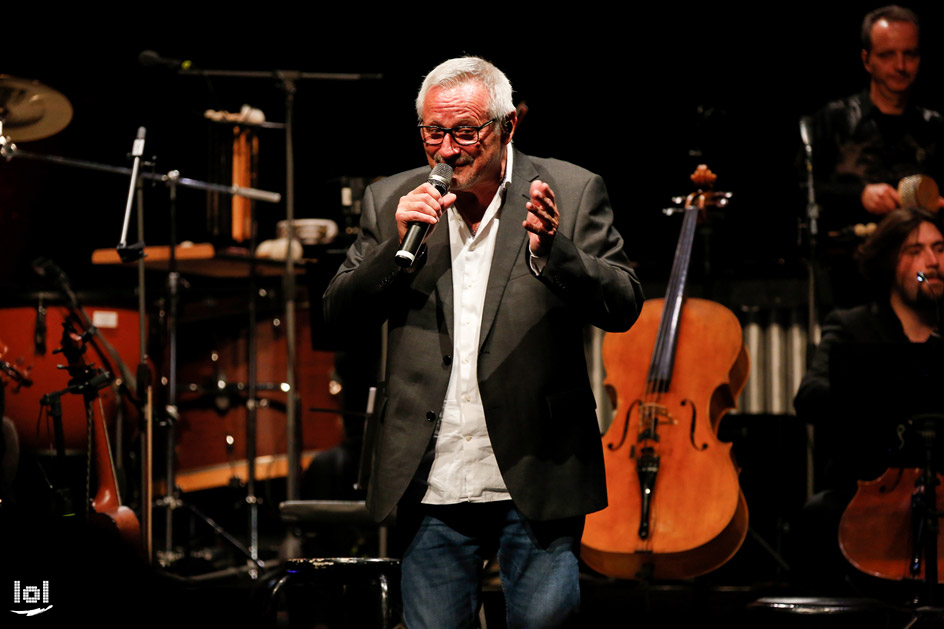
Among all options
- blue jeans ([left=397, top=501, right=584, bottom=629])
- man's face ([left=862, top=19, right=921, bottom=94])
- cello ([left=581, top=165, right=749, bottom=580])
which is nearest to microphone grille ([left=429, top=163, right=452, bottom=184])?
blue jeans ([left=397, top=501, right=584, bottom=629])

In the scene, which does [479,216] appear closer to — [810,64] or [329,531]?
[329,531]

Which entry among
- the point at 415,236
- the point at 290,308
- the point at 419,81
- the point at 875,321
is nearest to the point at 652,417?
the point at 875,321

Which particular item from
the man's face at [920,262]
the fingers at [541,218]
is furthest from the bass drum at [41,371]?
the man's face at [920,262]

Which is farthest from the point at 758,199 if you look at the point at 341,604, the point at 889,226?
the point at 341,604

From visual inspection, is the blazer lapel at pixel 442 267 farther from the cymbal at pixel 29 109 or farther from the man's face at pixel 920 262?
the cymbal at pixel 29 109

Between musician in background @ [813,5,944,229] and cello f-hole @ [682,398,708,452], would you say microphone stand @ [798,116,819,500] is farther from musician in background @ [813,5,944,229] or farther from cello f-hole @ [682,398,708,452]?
cello f-hole @ [682,398,708,452]

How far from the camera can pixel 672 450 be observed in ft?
11.1

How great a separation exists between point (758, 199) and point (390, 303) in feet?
14.1

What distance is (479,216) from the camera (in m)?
2.43

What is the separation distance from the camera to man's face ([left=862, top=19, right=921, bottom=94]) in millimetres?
4406

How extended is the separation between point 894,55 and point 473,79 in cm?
287

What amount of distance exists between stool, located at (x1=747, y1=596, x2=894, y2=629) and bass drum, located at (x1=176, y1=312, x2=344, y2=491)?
124 inches

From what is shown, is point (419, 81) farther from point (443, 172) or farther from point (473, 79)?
point (443, 172)

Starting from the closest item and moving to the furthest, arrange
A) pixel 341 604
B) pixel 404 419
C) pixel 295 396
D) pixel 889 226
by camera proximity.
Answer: pixel 404 419
pixel 889 226
pixel 341 604
pixel 295 396
